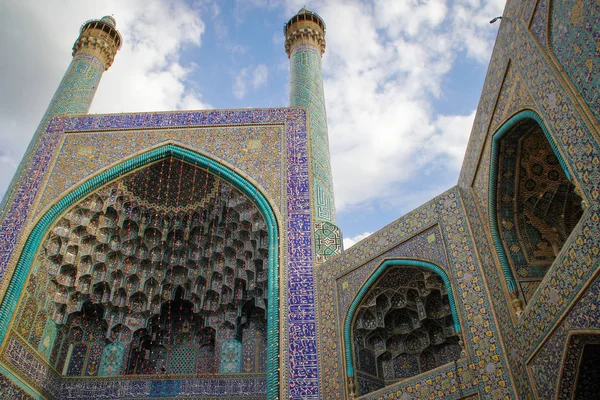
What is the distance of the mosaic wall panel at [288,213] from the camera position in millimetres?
6102

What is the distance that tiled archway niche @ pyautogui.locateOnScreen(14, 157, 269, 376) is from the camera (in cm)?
771

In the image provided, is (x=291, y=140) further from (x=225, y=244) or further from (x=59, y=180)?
(x=59, y=180)

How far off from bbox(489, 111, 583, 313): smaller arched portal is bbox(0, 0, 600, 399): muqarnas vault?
0.02 meters

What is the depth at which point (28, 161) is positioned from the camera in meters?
8.26

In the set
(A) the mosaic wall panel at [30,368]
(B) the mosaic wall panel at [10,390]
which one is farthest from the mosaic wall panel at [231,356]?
(B) the mosaic wall panel at [10,390]

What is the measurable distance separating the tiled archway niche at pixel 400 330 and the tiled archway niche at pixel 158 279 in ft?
5.88

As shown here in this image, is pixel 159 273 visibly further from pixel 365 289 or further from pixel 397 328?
pixel 397 328

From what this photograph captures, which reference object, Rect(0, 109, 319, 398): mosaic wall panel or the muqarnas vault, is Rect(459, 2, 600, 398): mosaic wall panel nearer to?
the muqarnas vault

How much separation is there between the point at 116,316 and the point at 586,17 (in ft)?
23.9

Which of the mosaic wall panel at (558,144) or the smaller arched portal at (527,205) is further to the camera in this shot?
the smaller arched portal at (527,205)

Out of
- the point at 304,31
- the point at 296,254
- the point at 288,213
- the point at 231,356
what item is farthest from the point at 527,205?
the point at 304,31

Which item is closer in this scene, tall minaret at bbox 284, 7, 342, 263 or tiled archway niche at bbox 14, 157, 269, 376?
tall minaret at bbox 284, 7, 342, 263

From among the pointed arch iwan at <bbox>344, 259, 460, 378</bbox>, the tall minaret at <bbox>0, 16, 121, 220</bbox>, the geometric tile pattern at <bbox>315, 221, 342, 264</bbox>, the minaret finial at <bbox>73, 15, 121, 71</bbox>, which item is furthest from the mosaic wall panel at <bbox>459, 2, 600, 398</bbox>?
the minaret finial at <bbox>73, 15, 121, 71</bbox>

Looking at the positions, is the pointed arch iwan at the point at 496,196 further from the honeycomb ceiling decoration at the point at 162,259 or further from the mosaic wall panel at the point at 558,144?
the honeycomb ceiling decoration at the point at 162,259
